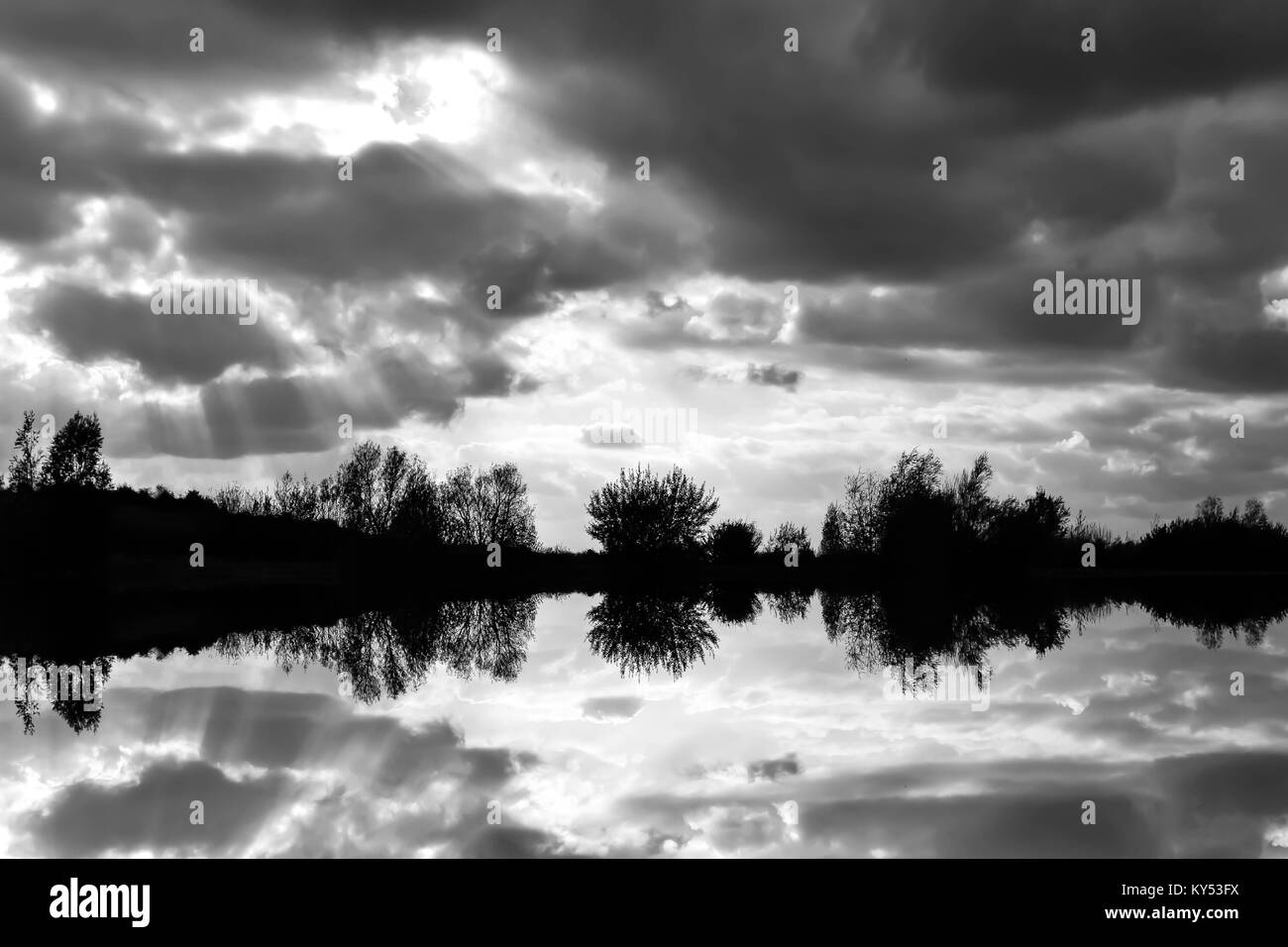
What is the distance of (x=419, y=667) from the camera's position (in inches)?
725

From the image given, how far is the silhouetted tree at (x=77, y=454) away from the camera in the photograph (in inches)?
2208

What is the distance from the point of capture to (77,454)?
57312 mm

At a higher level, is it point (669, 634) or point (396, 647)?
point (396, 647)

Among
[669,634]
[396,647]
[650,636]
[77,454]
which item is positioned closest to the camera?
[396,647]

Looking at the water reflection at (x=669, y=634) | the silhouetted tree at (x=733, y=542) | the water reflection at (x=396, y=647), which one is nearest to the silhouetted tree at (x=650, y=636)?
the water reflection at (x=669, y=634)

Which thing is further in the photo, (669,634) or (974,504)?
(974,504)

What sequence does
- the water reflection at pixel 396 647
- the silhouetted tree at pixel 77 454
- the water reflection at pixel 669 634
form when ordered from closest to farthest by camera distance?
1. the water reflection at pixel 396 647
2. the water reflection at pixel 669 634
3. the silhouetted tree at pixel 77 454

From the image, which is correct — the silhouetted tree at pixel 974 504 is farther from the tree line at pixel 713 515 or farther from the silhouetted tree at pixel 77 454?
the silhouetted tree at pixel 77 454

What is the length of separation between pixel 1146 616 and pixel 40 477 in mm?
56976

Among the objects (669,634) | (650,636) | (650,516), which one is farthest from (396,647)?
(650,516)

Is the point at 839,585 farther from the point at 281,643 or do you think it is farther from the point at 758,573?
the point at 281,643

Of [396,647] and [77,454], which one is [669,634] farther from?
[77,454]

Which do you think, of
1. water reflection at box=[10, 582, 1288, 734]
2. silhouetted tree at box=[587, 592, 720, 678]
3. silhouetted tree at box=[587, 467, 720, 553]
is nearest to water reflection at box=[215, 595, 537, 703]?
water reflection at box=[10, 582, 1288, 734]
